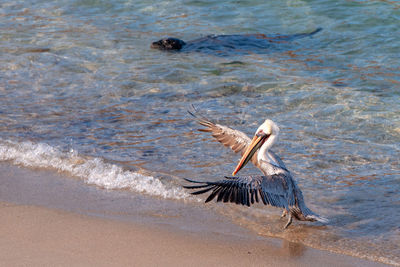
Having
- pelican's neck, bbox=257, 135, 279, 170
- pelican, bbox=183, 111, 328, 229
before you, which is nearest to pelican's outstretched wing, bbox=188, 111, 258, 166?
pelican, bbox=183, 111, 328, 229

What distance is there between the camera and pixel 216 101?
759 cm

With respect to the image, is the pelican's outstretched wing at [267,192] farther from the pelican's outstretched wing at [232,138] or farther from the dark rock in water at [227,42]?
the dark rock in water at [227,42]

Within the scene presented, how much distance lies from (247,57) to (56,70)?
2.97 m

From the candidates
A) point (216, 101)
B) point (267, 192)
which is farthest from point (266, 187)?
point (216, 101)

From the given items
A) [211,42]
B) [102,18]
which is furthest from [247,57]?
[102,18]

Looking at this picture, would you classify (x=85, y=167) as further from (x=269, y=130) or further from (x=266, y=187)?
(x=266, y=187)

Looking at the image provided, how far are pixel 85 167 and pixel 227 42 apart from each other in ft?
17.7

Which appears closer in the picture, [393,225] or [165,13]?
[393,225]

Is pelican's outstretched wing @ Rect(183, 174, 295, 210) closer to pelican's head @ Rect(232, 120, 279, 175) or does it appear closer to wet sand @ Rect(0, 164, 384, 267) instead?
wet sand @ Rect(0, 164, 384, 267)

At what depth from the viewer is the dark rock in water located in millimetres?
9891

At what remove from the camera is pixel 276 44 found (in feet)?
33.8

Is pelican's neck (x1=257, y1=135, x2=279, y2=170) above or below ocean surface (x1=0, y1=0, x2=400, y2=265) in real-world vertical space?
above

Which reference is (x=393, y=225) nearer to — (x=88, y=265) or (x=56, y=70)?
(x=88, y=265)

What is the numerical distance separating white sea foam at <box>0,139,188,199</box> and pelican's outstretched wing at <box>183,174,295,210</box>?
82cm
